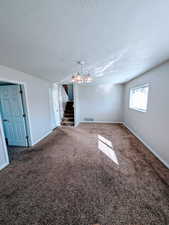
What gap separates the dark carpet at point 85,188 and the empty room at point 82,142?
1cm

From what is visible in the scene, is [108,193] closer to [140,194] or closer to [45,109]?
[140,194]

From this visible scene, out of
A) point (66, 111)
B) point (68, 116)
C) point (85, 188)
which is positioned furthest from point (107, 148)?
point (66, 111)

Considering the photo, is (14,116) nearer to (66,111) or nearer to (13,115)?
(13,115)

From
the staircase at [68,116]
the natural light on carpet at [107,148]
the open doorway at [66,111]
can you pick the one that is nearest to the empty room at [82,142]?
the natural light on carpet at [107,148]

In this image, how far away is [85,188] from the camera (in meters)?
1.68

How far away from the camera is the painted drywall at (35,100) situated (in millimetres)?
2557

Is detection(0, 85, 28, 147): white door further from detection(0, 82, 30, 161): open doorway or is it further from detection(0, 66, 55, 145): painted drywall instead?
detection(0, 66, 55, 145): painted drywall

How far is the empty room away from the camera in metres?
1.09

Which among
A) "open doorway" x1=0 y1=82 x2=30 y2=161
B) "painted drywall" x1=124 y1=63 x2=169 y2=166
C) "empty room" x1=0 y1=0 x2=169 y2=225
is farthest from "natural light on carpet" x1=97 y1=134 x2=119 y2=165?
"open doorway" x1=0 y1=82 x2=30 y2=161

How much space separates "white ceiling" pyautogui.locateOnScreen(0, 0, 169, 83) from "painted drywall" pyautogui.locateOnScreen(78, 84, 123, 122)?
3.85 meters

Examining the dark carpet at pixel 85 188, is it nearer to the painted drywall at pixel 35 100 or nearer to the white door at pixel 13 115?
the white door at pixel 13 115

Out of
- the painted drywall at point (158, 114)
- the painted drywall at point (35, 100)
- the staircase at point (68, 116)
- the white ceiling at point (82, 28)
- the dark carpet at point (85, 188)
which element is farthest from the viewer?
the staircase at point (68, 116)

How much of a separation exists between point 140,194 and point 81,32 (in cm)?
259

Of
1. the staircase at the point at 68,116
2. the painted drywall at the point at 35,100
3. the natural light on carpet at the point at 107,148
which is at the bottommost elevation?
the natural light on carpet at the point at 107,148
